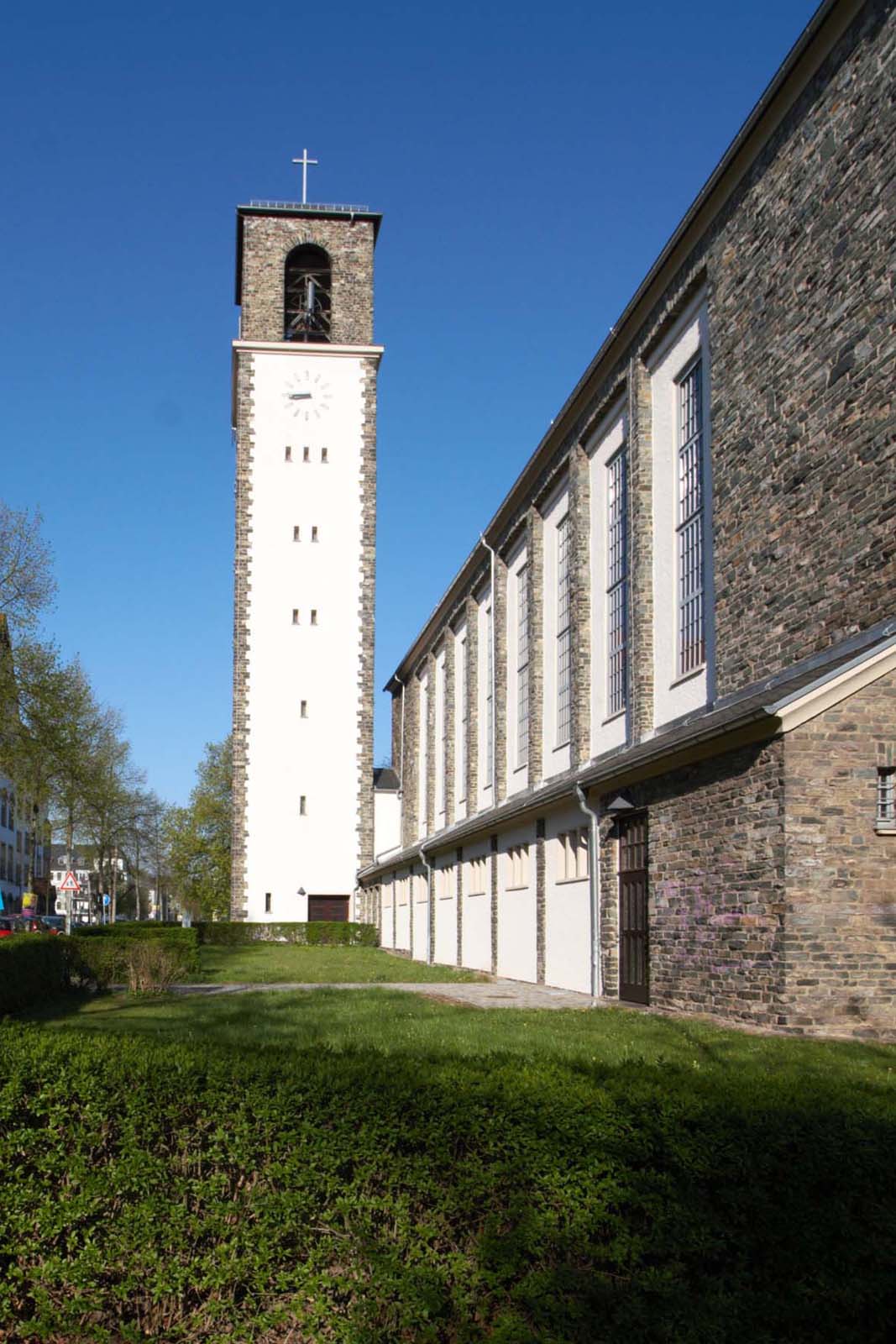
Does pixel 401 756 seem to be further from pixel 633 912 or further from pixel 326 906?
pixel 633 912

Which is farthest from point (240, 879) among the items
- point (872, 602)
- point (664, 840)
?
point (872, 602)

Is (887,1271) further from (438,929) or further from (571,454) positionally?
(438,929)

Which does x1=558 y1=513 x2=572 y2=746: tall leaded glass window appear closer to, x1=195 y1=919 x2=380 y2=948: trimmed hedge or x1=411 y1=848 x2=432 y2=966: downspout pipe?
x1=411 y1=848 x2=432 y2=966: downspout pipe

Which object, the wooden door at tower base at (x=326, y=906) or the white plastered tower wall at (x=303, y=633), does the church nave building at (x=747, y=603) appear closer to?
the white plastered tower wall at (x=303, y=633)

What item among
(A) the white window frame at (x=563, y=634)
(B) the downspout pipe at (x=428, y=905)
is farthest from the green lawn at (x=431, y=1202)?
(B) the downspout pipe at (x=428, y=905)

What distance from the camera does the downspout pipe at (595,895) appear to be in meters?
22.3

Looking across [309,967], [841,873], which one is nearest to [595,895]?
[841,873]

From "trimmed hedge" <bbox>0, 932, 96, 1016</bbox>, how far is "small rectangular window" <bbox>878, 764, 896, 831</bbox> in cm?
1194

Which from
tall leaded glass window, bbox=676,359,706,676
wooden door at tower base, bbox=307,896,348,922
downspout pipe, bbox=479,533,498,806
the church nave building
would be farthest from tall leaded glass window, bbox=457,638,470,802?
tall leaded glass window, bbox=676,359,706,676

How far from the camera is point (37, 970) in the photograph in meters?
21.4

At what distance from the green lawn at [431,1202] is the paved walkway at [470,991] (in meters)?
14.1

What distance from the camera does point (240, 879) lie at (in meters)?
52.2

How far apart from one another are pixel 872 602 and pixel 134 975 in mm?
14376

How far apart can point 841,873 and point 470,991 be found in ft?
38.4
